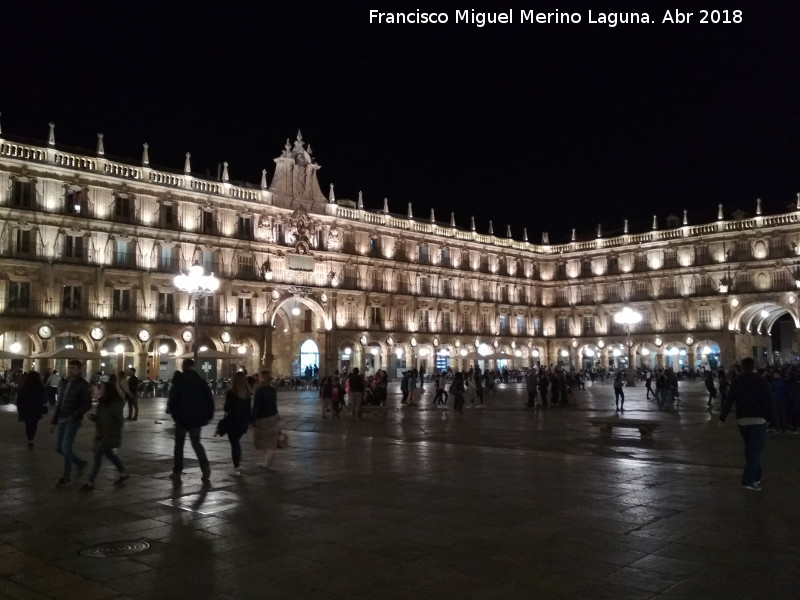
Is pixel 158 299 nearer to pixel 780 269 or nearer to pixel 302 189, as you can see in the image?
pixel 302 189

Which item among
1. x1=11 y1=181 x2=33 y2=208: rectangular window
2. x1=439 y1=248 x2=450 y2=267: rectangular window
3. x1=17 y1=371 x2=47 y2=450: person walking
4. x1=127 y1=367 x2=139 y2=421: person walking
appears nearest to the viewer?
x1=17 y1=371 x2=47 y2=450: person walking

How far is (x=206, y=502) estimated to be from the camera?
8.27 metres

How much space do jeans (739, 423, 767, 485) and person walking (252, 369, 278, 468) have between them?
6568 mm

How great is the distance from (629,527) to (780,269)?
195 ft

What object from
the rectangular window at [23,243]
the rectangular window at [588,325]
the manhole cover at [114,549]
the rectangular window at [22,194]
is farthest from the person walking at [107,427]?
the rectangular window at [588,325]

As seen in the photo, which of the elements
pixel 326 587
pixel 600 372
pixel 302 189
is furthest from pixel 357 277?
pixel 326 587

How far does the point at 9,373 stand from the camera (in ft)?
122

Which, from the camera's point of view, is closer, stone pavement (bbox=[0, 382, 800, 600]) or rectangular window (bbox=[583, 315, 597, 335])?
stone pavement (bbox=[0, 382, 800, 600])

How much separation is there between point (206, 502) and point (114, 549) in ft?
6.90

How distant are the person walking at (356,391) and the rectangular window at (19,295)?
26329 millimetres

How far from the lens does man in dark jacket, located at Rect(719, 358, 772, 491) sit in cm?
862

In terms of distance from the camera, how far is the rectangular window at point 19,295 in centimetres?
3866

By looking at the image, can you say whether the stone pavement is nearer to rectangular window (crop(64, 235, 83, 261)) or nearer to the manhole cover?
the manhole cover

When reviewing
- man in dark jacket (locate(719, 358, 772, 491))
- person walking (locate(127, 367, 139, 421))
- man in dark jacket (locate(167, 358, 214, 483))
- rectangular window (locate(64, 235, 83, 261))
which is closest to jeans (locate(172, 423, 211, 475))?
man in dark jacket (locate(167, 358, 214, 483))
